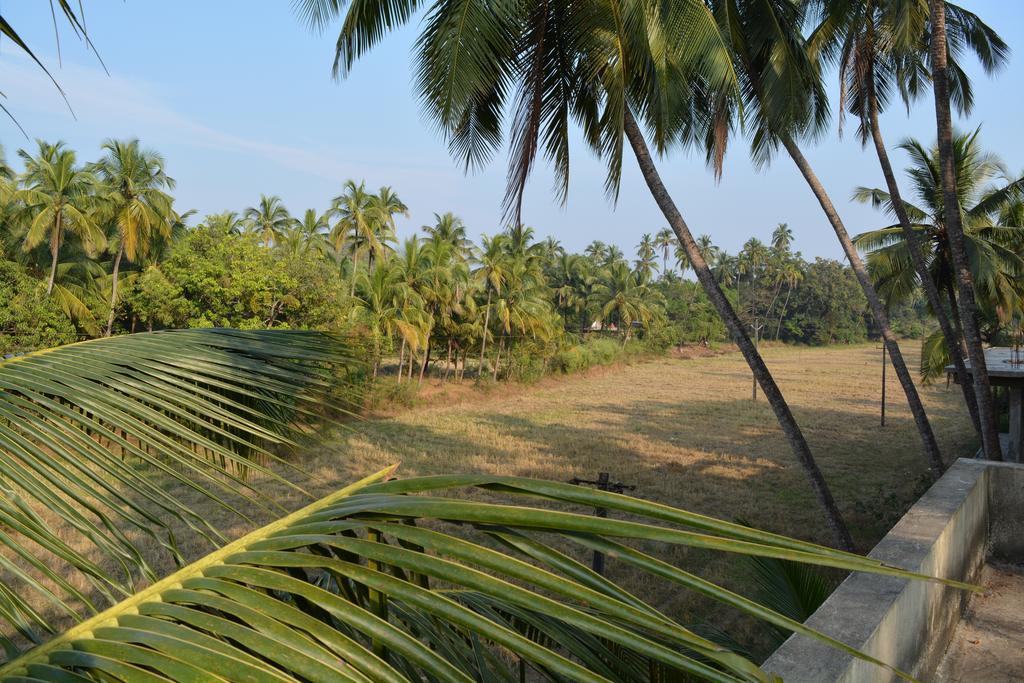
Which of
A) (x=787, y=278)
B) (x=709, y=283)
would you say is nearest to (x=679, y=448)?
(x=709, y=283)

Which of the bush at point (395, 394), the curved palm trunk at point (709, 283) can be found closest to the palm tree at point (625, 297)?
the bush at point (395, 394)

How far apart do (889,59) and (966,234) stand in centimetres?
396

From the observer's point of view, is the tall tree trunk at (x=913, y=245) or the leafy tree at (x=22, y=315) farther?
the leafy tree at (x=22, y=315)

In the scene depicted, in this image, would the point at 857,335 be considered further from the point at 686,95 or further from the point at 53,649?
the point at 53,649

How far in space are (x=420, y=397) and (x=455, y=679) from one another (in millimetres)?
29094

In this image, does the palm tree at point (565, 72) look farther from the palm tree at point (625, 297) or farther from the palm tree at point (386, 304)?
the palm tree at point (625, 297)

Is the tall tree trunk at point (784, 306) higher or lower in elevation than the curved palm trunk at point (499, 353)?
higher

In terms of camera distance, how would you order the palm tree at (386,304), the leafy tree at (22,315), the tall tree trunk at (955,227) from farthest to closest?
the palm tree at (386,304)
the leafy tree at (22,315)
the tall tree trunk at (955,227)

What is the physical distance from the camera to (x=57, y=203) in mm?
19094

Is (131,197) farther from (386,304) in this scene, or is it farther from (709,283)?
(709,283)

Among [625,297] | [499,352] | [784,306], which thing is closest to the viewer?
[499,352]

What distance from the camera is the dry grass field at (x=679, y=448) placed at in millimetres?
12578

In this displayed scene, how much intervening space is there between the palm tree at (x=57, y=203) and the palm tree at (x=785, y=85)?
17.8 m

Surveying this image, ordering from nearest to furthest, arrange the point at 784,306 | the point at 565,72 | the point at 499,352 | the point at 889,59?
the point at 565,72 < the point at 889,59 < the point at 499,352 < the point at 784,306
